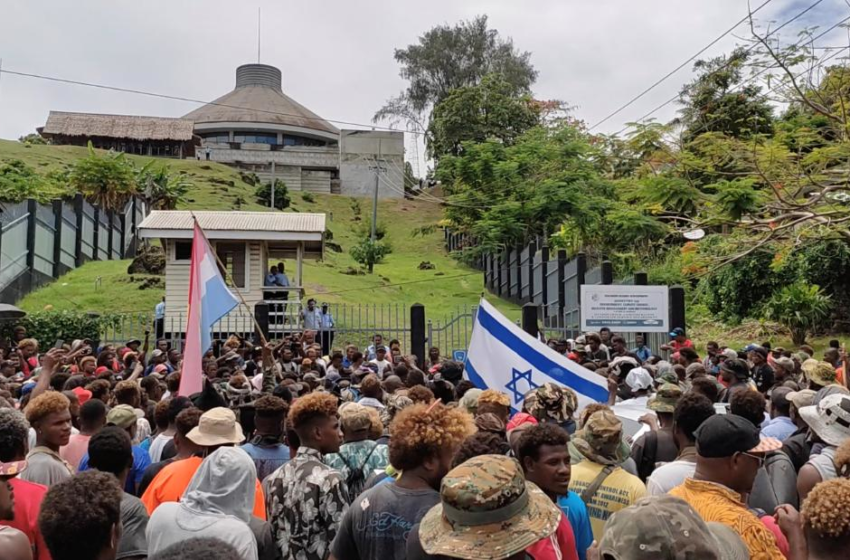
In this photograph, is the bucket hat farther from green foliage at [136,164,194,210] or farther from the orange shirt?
green foliage at [136,164,194,210]

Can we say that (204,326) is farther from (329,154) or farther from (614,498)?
(329,154)

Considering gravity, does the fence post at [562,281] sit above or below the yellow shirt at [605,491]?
above

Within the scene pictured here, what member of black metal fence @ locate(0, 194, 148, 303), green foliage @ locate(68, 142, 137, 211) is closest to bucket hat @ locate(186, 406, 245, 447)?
black metal fence @ locate(0, 194, 148, 303)

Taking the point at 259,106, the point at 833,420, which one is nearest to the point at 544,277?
the point at 833,420

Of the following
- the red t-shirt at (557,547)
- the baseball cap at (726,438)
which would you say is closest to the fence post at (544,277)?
the baseball cap at (726,438)

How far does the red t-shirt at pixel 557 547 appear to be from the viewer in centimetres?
318

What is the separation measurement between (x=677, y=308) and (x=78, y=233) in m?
23.3

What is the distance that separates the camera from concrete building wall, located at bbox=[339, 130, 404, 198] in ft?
235

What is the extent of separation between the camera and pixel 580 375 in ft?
22.3

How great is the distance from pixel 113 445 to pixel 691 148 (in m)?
18.6

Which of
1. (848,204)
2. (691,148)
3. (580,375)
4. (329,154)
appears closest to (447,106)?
(329,154)

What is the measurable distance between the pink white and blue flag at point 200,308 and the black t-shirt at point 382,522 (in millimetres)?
4208

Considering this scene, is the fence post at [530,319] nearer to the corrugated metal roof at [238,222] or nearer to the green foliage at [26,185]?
the corrugated metal roof at [238,222]

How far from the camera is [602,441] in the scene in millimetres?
4398
